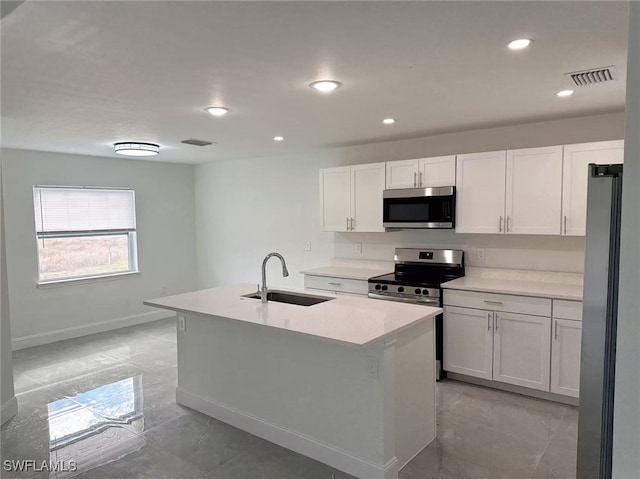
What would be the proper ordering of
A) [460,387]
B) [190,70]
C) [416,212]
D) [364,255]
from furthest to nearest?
[364,255]
[416,212]
[460,387]
[190,70]

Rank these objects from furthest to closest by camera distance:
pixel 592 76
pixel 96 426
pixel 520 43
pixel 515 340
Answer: pixel 515 340 → pixel 96 426 → pixel 592 76 → pixel 520 43

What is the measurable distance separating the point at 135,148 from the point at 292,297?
2.55 metres

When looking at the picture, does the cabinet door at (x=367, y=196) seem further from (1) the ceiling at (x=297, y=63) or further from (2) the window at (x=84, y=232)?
(2) the window at (x=84, y=232)

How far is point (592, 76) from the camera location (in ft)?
8.27

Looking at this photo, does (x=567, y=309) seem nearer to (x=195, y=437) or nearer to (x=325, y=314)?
(x=325, y=314)

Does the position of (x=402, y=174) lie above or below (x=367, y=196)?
above

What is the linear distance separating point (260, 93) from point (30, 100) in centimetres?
157

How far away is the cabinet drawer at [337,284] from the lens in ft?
14.2

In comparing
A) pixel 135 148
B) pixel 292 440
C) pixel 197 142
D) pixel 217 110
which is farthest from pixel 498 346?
pixel 135 148

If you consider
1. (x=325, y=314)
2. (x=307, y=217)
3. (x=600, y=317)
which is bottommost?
(x=325, y=314)

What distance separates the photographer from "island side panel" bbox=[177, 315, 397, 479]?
245cm

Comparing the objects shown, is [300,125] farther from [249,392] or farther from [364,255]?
[249,392]

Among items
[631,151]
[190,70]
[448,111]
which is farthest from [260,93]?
[631,151]

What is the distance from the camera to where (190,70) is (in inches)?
92.5
